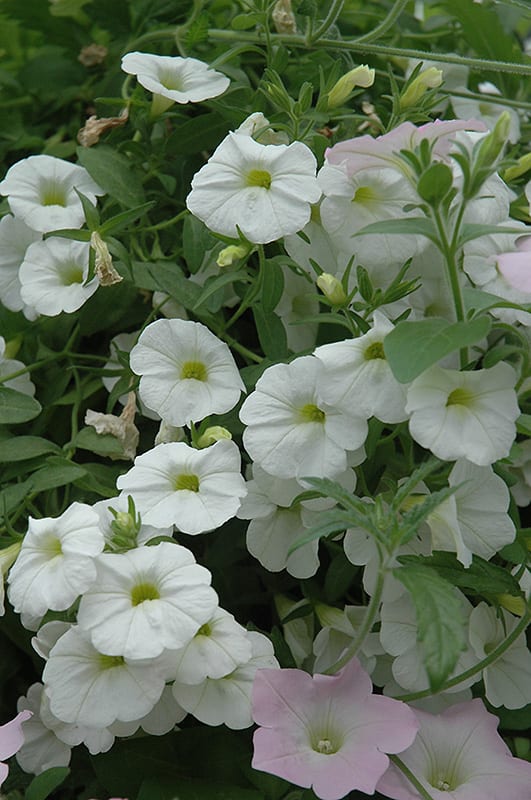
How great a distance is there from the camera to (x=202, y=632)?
54cm

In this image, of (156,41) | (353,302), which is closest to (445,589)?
(353,302)

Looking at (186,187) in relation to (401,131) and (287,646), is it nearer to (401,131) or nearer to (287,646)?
(401,131)

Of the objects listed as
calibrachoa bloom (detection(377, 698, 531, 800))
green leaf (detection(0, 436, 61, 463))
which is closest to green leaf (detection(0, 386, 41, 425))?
green leaf (detection(0, 436, 61, 463))

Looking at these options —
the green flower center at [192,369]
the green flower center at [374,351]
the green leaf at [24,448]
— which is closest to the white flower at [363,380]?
the green flower center at [374,351]

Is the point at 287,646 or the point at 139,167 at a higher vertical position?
the point at 139,167

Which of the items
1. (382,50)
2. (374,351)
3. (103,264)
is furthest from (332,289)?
(382,50)

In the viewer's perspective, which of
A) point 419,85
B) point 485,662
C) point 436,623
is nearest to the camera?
point 436,623

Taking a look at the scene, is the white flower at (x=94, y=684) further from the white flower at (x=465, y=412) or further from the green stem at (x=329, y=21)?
the green stem at (x=329, y=21)

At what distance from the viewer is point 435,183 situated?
488 millimetres

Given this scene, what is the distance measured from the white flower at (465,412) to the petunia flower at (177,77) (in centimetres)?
30

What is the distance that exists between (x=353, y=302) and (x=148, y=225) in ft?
0.70

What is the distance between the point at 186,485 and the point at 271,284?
0.48ft

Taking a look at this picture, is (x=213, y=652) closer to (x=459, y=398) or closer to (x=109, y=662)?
(x=109, y=662)

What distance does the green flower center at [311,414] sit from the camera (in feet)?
1.88
